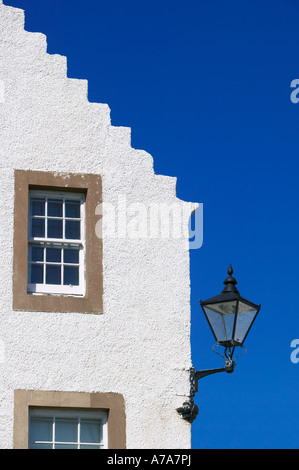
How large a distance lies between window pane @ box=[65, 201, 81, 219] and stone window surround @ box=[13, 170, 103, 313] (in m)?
0.17

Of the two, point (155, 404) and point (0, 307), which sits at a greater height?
point (0, 307)

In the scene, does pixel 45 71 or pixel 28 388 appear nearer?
pixel 28 388

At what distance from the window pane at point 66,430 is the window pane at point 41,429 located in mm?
87

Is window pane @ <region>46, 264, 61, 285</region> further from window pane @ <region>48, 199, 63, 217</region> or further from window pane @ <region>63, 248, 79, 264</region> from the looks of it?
window pane @ <region>48, 199, 63, 217</region>

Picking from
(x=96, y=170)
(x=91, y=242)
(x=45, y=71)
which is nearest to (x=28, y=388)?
(x=91, y=242)

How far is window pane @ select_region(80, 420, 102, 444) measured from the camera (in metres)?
14.8

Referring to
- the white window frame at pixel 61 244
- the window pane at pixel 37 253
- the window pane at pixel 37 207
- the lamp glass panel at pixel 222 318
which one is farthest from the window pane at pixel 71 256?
Answer: the lamp glass panel at pixel 222 318

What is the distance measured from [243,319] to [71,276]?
2.58 metres

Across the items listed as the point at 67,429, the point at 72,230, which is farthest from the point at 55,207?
the point at 67,429

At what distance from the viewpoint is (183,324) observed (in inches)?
609

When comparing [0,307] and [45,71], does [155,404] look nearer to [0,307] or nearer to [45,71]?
[0,307]

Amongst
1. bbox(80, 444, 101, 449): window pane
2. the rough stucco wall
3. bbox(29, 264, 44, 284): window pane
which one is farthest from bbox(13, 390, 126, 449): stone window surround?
bbox(29, 264, 44, 284): window pane
